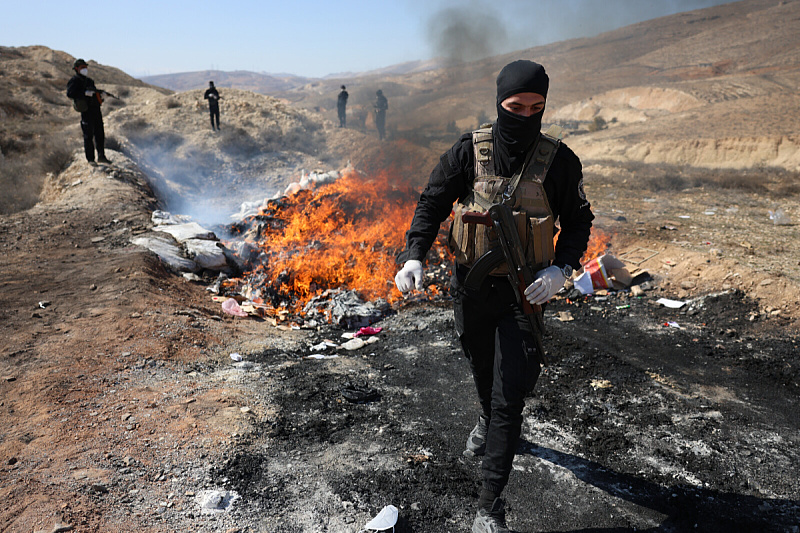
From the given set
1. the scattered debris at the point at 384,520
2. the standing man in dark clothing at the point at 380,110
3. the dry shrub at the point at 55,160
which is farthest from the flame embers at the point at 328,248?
the standing man in dark clothing at the point at 380,110

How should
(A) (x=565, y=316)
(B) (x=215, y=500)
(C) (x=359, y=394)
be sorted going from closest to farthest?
(B) (x=215, y=500)
(C) (x=359, y=394)
(A) (x=565, y=316)

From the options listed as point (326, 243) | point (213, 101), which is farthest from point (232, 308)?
point (213, 101)

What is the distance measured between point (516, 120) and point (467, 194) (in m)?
0.42

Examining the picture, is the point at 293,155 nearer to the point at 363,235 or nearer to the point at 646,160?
the point at 363,235

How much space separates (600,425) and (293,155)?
44.9 ft

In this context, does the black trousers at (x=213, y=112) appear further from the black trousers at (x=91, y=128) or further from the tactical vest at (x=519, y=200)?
the tactical vest at (x=519, y=200)

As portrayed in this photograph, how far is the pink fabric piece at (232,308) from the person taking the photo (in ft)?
17.4

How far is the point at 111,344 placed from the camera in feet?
12.4

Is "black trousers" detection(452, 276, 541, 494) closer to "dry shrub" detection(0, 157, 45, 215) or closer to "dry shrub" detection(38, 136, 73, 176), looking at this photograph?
"dry shrub" detection(0, 157, 45, 215)

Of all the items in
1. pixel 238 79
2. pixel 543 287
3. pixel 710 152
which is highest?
pixel 238 79

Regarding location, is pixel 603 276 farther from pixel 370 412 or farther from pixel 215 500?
pixel 215 500

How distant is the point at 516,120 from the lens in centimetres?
213

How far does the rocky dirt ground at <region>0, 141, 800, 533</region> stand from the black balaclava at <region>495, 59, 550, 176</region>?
1691 millimetres

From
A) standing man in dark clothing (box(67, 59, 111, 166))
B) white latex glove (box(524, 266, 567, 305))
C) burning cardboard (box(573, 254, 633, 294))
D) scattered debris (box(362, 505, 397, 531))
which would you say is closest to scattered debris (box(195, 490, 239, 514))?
scattered debris (box(362, 505, 397, 531))
